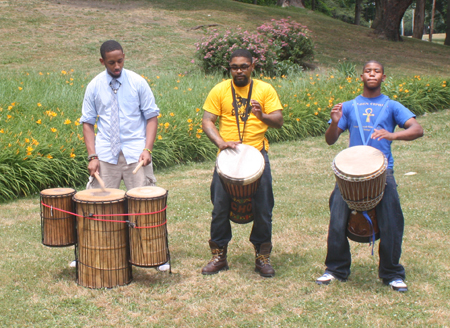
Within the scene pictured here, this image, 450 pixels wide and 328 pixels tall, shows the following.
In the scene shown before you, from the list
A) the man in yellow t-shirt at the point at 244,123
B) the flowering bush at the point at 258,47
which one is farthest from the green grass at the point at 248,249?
the flowering bush at the point at 258,47

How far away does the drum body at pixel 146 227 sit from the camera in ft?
13.9

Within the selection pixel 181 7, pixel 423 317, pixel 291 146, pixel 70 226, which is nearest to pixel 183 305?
pixel 70 226

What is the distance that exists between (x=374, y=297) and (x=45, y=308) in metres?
2.53

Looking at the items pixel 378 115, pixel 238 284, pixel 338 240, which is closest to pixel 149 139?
pixel 238 284

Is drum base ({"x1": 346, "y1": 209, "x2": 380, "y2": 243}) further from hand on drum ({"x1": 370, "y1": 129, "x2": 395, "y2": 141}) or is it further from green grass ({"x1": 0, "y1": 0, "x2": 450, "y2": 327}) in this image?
hand on drum ({"x1": 370, "y1": 129, "x2": 395, "y2": 141})

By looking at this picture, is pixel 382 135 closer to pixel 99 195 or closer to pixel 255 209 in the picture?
pixel 255 209

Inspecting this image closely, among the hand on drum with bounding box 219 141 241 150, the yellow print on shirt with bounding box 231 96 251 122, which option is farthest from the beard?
the hand on drum with bounding box 219 141 241 150

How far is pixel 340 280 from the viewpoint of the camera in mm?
4383

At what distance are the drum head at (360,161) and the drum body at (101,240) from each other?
1.77 m

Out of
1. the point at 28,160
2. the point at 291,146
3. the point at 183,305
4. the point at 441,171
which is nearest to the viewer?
the point at 183,305

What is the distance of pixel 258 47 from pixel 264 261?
1245cm

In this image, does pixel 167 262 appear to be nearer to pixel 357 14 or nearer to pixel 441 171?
pixel 441 171

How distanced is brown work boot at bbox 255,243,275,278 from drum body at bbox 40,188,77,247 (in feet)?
5.26

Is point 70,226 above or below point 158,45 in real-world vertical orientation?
below
